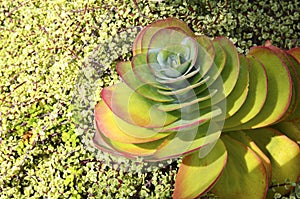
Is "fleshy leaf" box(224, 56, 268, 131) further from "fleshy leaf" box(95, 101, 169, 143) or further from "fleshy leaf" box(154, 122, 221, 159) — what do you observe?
"fleshy leaf" box(95, 101, 169, 143)

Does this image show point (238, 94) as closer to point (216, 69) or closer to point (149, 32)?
point (216, 69)

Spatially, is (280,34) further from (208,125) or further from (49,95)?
(49,95)

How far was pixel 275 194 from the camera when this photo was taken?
1169 mm

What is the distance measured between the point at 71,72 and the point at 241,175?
2.15ft

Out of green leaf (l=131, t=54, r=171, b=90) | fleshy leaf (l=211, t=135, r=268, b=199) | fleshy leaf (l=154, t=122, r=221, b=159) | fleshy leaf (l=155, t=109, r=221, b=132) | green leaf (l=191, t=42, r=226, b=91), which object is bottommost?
fleshy leaf (l=211, t=135, r=268, b=199)

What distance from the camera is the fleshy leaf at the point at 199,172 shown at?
3.60 ft

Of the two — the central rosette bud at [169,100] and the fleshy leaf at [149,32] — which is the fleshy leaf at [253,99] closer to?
the central rosette bud at [169,100]

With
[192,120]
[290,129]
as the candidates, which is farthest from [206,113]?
A: [290,129]

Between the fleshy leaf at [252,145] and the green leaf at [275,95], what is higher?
the green leaf at [275,95]

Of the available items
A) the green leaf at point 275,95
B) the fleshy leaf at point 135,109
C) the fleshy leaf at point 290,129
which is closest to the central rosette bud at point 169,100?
the fleshy leaf at point 135,109

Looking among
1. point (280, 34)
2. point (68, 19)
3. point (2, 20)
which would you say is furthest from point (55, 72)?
point (280, 34)

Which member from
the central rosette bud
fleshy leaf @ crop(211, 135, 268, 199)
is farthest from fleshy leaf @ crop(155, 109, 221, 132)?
fleshy leaf @ crop(211, 135, 268, 199)

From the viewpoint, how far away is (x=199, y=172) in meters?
1.14

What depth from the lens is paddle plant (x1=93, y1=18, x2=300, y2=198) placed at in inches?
44.4
